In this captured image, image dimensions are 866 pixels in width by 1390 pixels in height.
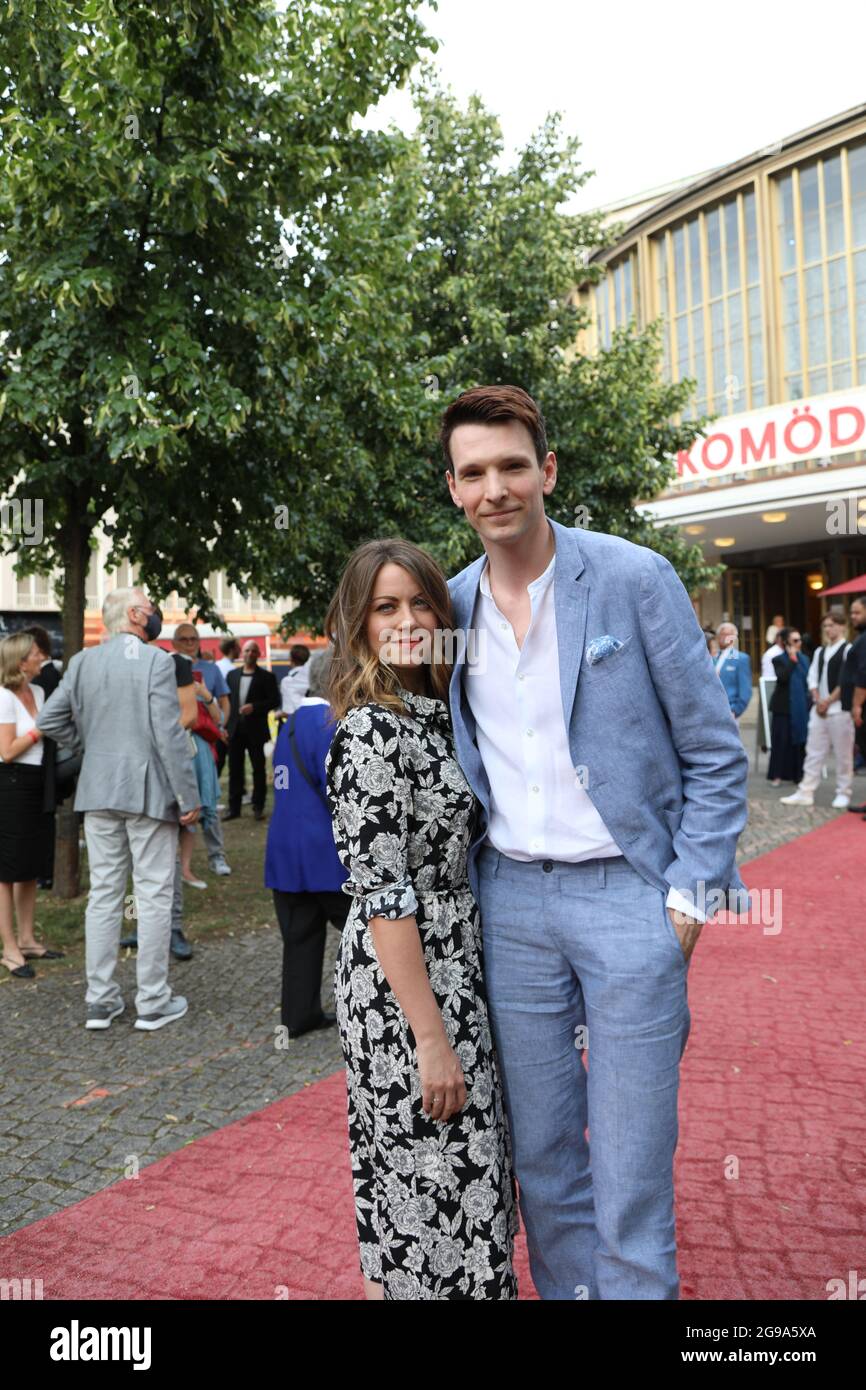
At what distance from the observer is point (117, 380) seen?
6.48 metres

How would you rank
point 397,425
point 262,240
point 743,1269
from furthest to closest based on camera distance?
1. point 397,425
2. point 262,240
3. point 743,1269

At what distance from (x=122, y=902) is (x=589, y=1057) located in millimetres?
3666

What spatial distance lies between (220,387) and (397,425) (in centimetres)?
378

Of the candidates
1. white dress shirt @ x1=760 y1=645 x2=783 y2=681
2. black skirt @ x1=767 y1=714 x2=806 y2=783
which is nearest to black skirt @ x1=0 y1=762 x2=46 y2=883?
white dress shirt @ x1=760 y1=645 x2=783 y2=681

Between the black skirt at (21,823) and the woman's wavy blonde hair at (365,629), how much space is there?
14.8 ft

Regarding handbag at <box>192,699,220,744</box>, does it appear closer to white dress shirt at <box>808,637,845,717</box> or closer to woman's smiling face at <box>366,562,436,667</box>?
woman's smiling face at <box>366,562,436,667</box>

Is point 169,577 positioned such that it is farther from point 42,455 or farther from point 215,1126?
point 215,1126

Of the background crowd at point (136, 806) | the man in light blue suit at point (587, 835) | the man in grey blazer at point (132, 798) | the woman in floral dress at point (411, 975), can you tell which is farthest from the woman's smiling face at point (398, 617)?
the man in grey blazer at point (132, 798)

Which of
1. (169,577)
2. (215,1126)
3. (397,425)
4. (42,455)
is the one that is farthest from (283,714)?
(215,1126)

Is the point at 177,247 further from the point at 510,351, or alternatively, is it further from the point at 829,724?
the point at 829,724

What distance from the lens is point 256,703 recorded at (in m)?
11.8

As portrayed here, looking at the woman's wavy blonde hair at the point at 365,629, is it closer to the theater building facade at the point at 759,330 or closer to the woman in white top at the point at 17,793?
the woman in white top at the point at 17,793

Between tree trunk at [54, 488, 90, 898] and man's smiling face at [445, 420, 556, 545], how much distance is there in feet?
20.1

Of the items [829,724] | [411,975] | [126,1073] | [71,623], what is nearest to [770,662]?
[829,724]
